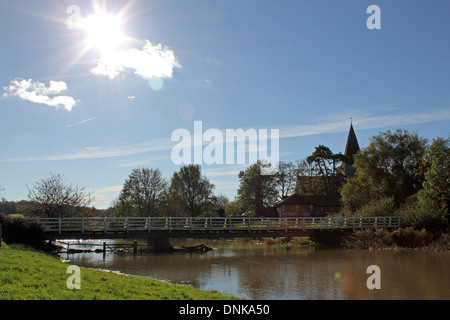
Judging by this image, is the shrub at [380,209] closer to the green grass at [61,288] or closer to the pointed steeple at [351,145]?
the green grass at [61,288]

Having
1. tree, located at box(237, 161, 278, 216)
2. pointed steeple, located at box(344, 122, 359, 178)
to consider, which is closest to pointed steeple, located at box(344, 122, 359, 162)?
pointed steeple, located at box(344, 122, 359, 178)

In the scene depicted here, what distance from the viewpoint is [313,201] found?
5528cm

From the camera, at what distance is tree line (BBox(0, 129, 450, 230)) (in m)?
33.2

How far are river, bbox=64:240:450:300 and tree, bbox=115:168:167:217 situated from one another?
886 inches

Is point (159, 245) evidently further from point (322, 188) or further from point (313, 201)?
point (322, 188)

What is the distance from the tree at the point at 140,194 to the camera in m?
48.6

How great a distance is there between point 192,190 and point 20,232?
126 ft

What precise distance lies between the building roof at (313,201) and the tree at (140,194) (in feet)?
59.3

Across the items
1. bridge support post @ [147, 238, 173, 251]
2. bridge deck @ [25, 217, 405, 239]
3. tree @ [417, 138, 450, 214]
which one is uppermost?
tree @ [417, 138, 450, 214]

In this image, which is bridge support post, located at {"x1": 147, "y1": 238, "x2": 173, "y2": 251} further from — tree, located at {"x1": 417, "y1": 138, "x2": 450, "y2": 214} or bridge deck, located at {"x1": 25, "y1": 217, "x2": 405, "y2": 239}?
tree, located at {"x1": 417, "y1": 138, "x2": 450, "y2": 214}

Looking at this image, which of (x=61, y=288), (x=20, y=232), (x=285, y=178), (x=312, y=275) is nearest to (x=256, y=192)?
(x=285, y=178)

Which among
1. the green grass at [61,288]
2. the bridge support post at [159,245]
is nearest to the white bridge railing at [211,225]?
the bridge support post at [159,245]
